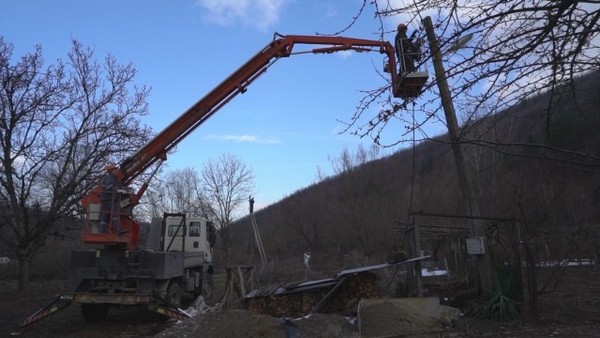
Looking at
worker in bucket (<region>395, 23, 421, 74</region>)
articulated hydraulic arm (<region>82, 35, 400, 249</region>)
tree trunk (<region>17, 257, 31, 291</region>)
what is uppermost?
articulated hydraulic arm (<region>82, 35, 400, 249</region>)

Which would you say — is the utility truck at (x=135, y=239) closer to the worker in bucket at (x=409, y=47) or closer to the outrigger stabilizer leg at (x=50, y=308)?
the outrigger stabilizer leg at (x=50, y=308)

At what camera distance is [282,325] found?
35.7ft

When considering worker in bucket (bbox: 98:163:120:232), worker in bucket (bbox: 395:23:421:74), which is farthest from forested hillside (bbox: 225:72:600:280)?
worker in bucket (bbox: 98:163:120:232)

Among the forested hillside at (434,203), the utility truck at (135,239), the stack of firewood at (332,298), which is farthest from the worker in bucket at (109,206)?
the forested hillside at (434,203)

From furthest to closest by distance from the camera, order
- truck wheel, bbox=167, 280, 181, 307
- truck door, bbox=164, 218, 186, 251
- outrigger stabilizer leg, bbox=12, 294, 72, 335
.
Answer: truck door, bbox=164, 218, 186, 251 < truck wheel, bbox=167, 280, 181, 307 < outrigger stabilizer leg, bbox=12, 294, 72, 335

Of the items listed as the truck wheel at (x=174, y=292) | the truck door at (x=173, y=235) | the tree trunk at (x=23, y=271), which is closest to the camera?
the truck wheel at (x=174, y=292)

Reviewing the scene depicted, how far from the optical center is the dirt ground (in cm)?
1059

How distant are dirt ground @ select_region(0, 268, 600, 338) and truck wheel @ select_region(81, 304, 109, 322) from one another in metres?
0.24

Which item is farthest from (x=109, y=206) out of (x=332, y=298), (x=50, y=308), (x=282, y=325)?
(x=332, y=298)

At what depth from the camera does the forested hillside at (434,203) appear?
14797mm

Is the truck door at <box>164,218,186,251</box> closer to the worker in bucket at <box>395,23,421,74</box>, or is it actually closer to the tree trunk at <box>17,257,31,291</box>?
the tree trunk at <box>17,257,31,291</box>

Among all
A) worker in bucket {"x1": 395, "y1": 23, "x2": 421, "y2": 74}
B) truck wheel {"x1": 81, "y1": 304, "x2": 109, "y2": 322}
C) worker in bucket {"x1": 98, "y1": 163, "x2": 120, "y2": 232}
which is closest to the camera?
worker in bucket {"x1": 395, "y1": 23, "x2": 421, "y2": 74}

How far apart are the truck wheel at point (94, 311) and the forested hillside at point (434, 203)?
28.0 feet

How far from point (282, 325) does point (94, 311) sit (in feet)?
22.0
